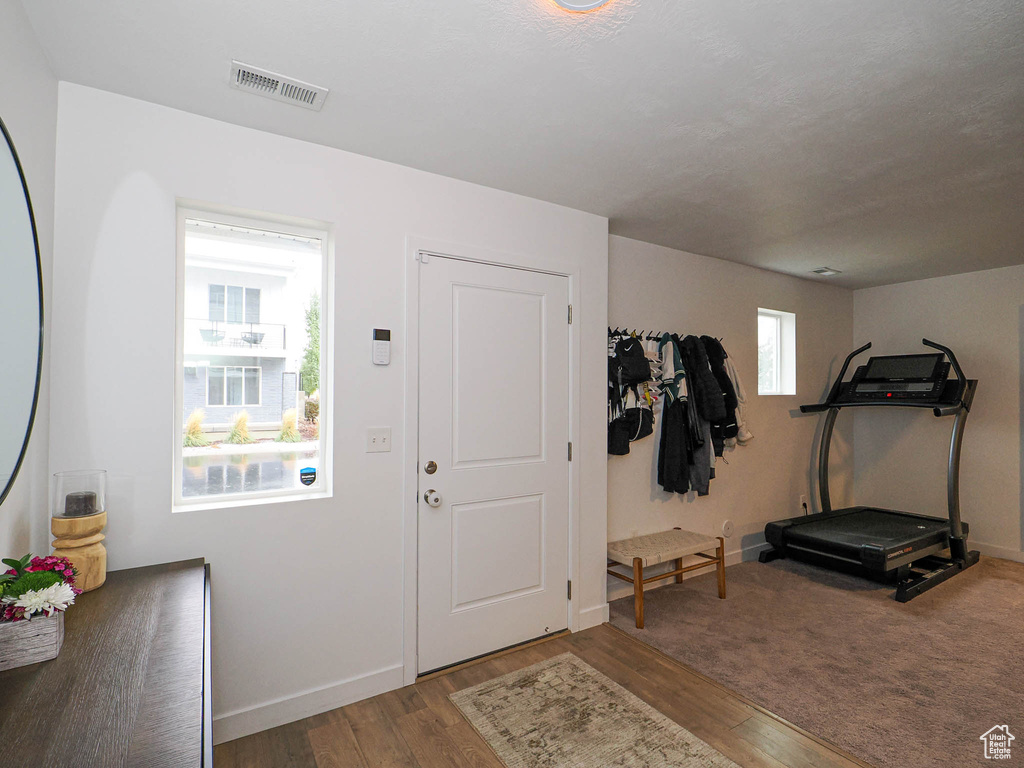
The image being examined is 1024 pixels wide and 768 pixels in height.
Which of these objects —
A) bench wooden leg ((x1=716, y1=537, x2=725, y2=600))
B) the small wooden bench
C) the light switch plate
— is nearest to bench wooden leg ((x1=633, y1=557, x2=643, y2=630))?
the small wooden bench

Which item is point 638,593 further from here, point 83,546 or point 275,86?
point 275,86

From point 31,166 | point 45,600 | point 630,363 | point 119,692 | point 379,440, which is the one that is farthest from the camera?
point 630,363

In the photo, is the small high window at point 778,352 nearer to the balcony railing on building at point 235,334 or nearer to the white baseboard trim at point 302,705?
the white baseboard trim at point 302,705

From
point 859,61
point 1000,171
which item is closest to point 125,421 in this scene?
point 859,61

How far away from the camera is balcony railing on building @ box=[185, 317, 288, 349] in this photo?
2137 millimetres

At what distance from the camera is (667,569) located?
379 cm

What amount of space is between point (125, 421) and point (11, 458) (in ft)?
1.76

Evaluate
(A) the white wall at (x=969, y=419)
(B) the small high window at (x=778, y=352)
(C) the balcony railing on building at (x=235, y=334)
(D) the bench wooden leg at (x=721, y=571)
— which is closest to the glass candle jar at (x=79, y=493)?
(C) the balcony railing on building at (x=235, y=334)

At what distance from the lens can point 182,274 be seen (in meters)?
2.10

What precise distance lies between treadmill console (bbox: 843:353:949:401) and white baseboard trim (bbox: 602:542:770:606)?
65.3 inches

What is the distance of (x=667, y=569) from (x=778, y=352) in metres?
2.43

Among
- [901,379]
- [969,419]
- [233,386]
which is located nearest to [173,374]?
[233,386]

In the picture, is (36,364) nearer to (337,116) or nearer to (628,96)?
(337,116)

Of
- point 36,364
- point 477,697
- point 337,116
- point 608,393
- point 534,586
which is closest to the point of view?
point 36,364
